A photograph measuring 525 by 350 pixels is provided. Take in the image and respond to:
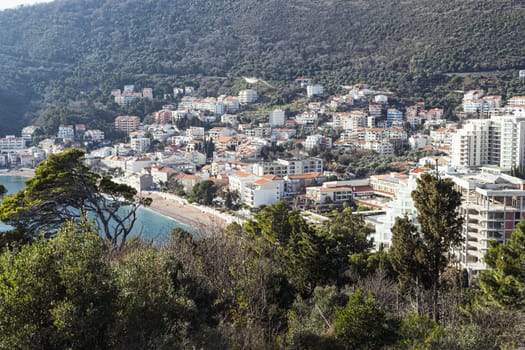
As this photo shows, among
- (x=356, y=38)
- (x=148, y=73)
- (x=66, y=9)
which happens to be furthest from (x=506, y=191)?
(x=66, y=9)

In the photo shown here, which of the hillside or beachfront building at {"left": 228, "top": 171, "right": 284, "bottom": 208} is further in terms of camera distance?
the hillside

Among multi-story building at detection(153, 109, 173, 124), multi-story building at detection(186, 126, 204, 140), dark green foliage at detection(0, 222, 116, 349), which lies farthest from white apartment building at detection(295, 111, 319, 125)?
dark green foliage at detection(0, 222, 116, 349)

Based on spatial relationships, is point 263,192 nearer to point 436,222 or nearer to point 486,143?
point 486,143

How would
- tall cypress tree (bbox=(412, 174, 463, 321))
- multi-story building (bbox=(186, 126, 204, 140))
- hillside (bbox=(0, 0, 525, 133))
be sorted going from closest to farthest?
tall cypress tree (bbox=(412, 174, 463, 321)), multi-story building (bbox=(186, 126, 204, 140)), hillside (bbox=(0, 0, 525, 133))

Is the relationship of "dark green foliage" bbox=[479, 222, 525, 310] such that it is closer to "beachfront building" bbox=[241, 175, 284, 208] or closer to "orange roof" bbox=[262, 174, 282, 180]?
"beachfront building" bbox=[241, 175, 284, 208]

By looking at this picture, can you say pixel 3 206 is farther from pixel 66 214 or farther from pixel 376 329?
pixel 376 329

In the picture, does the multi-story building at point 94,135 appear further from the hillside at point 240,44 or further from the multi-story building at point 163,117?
the hillside at point 240,44

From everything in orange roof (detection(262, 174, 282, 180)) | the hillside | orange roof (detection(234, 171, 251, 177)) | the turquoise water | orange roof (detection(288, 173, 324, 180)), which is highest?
the hillside
